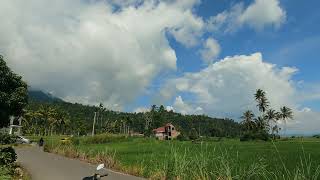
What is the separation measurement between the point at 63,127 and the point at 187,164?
427 ft

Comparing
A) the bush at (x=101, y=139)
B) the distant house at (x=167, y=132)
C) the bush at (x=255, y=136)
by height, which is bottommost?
the bush at (x=101, y=139)

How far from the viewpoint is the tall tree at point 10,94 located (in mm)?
24578

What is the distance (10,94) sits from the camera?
82.5 feet

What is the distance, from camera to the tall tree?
24.6 m

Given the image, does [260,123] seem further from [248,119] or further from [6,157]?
[6,157]

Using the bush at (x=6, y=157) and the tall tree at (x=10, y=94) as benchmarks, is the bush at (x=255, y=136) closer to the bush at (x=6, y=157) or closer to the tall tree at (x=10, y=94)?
the tall tree at (x=10, y=94)

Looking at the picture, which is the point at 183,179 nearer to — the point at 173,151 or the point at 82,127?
→ the point at 173,151

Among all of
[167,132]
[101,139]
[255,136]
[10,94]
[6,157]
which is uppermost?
[167,132]

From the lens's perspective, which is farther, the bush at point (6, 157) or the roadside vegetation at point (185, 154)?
the bush at point (6, 157)

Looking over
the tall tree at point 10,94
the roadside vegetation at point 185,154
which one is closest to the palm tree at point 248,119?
the roadside vegetation at point 185,154

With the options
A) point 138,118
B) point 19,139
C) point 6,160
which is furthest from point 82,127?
point 6,160

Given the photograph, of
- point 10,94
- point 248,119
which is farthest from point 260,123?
point 10,94

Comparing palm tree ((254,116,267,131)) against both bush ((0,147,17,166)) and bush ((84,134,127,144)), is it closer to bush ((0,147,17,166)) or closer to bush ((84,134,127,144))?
bush ((84,134,127,144))

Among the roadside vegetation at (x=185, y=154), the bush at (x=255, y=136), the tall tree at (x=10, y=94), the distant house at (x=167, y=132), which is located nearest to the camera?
the roadside vegetation at (x=185, y=154)
